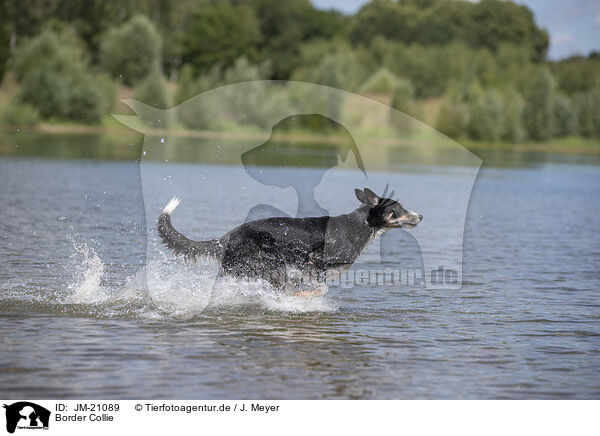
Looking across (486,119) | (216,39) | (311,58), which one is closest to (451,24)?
(311,58)

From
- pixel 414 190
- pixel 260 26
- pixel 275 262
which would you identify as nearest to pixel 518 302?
pixel 275 262

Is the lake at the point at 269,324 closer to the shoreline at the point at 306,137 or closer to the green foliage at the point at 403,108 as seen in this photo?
the shoreline at the point at 306,137

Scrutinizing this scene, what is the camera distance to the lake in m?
7.52

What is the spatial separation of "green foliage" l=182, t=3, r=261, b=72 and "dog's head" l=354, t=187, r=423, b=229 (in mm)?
92841

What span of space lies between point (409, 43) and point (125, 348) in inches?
4555

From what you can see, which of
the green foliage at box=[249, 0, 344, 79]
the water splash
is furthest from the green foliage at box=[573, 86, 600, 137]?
the water splash

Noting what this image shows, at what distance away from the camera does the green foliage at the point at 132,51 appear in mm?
76938

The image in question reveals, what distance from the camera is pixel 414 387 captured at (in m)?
7.59

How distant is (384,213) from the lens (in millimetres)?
10781

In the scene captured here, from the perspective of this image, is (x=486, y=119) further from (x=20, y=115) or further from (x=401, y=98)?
(x=20, y=115)

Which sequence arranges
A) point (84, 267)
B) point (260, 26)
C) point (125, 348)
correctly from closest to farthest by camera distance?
point (125, 348), point (84, 267), point (260, 26)

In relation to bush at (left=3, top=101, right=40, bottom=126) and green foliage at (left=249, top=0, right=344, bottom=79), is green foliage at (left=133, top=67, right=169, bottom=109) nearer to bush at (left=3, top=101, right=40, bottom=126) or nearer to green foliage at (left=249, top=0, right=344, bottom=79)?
bush at (left=3, top=101, right=40, bottom=126)

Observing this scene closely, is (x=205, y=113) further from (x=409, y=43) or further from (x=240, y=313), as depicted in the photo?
(x=409, y=43)

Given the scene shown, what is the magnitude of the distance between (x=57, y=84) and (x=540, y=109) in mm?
44393
